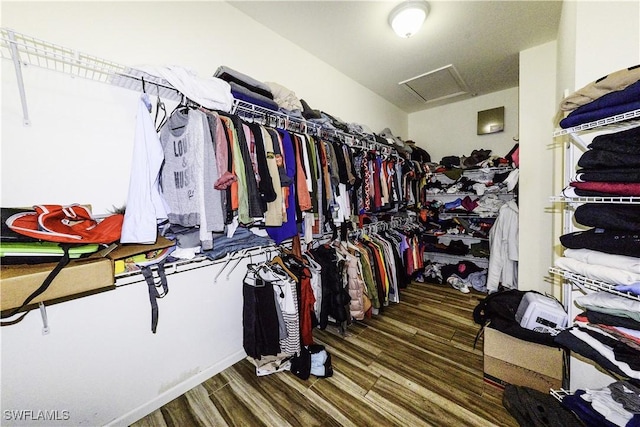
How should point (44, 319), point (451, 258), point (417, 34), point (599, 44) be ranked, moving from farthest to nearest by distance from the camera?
point (451, 258), point (417, 34), point (599, 44), point (44, 319)

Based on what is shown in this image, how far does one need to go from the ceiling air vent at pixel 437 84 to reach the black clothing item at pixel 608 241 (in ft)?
8.01

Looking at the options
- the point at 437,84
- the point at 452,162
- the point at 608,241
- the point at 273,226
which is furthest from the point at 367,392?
the point at 437,84

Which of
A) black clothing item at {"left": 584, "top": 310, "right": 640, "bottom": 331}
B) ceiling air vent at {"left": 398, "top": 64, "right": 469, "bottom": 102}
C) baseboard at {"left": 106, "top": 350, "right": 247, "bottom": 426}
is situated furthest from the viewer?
ceiling air vent at {"left": 398, "top": 64, "right": 469, "bottom": 102}

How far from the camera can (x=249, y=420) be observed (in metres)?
1.34

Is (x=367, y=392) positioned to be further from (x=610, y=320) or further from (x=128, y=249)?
A: (x=128, y=249)

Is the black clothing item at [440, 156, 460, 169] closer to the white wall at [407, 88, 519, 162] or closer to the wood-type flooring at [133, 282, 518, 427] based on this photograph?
the white wall at [407, 88, 519, 162]

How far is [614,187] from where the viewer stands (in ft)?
2.97

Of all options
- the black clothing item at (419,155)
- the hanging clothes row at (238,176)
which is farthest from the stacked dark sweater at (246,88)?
the black clothing item at (419,155)

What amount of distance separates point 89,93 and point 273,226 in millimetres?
1171

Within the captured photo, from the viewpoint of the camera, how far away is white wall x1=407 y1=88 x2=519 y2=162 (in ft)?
10.9

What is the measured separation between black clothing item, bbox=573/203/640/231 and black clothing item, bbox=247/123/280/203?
146 centimetres

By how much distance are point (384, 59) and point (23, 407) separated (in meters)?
3.58

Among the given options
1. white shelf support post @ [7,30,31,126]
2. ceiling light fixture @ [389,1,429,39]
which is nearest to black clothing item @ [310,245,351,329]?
white shelf support post @ [7,30,31,126]

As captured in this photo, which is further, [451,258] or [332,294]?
[451,258]
